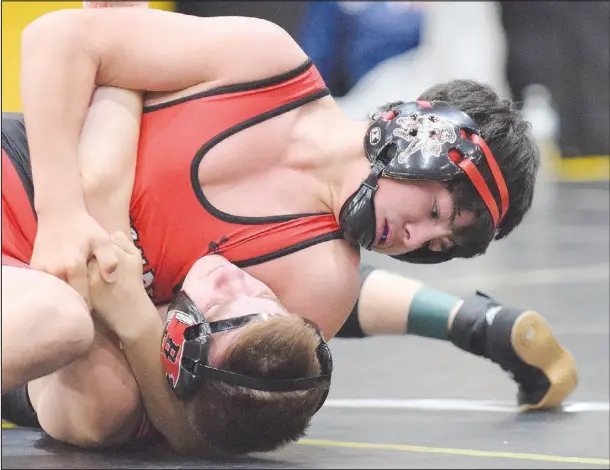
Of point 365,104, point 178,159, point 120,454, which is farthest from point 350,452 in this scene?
point 365,104

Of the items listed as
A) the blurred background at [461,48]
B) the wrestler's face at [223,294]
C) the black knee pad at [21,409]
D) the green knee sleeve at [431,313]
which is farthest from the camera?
the blurred background at [461,48]

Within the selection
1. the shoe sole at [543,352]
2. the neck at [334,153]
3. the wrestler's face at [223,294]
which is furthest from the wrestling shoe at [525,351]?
the wrestler's face at [223,294]

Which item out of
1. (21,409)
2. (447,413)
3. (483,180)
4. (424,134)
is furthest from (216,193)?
(447,413)

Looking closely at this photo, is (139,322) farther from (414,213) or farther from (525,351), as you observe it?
(525,351)

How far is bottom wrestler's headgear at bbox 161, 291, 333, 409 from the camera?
6.92ft

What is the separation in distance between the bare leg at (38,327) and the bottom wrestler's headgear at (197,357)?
18cm

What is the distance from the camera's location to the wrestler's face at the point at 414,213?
242cm

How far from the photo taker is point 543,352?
323cm

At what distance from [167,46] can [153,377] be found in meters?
0.69

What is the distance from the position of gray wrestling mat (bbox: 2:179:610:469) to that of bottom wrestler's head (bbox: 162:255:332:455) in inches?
7.1

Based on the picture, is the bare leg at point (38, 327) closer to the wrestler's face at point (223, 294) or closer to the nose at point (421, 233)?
the wrestler's face at point (223, 294)

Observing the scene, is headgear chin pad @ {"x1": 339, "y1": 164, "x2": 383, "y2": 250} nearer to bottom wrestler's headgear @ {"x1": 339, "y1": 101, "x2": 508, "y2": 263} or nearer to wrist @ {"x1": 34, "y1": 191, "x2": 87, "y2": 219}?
bottom wrestler's headgear @ {"x1": 339, "y1": 101, "x2": 508, "y2": 263}

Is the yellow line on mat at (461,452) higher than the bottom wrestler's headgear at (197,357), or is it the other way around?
the bottom wrestler's headgear at (197,357)

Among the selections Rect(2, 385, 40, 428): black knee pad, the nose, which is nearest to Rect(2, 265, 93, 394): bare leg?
Rect(2, 385, 40, 428): black knee pad
